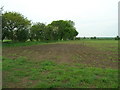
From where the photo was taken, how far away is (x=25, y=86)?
355cm

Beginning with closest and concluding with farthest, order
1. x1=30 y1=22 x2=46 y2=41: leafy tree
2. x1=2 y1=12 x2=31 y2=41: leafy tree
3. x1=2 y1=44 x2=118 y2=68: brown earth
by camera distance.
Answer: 1. x1=2 y1=44 x2=118 y2=68: brown earth
2. x1=2 y1=12 x2=31 y2=41: leafy tree
3. x1=30 y1=22 x2=46 y2=41: leafy tree

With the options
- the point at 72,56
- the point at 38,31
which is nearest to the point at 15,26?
the point at 38,31

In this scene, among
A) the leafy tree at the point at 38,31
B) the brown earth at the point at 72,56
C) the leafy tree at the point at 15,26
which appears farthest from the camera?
the leafy tree at the point at 38,31

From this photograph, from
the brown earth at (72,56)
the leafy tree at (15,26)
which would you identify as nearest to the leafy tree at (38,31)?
the leafy tree at (15,26)

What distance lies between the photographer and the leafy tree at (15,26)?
20.2m

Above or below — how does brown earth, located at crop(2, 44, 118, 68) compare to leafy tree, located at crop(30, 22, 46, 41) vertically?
below

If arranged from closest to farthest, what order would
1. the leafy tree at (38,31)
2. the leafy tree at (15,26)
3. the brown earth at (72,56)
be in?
the brown earth at (72,56), the leafy tree at (15,26), the leafy tree at (38,31)

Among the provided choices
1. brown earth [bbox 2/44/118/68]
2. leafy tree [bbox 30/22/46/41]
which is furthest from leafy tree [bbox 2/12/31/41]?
brown earth [bbox 2/44/118/68]

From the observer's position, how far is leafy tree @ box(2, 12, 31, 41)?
794 inches

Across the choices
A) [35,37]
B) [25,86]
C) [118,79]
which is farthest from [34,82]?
[35,37]

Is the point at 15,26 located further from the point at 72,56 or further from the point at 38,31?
the point at 72,56

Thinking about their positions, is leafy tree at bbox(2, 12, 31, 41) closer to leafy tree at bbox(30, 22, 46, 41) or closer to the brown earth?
leafy tree at bbox(30, 22, 46, 41)

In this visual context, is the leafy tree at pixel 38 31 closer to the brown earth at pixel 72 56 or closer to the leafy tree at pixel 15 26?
the leafy tree at pixel 15 26

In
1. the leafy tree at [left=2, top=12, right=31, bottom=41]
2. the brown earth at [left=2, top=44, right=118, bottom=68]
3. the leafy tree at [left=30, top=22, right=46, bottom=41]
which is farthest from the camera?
the leafy tree at [left=30, top=22, right=46, bottom=41]
